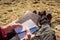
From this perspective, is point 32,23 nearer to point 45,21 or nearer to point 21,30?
point 45,21

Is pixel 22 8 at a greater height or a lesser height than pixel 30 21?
lesser

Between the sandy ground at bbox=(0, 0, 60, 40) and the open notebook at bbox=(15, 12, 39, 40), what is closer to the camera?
the open notebook at bbox=(15, 12, 39, 40)

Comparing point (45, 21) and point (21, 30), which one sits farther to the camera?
point (45, 21)

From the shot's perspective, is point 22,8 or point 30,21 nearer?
point 30,21

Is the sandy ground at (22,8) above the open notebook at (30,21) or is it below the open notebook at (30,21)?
below

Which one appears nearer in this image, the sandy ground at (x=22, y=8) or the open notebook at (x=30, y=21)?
the open notebook at (x=30, y=21)

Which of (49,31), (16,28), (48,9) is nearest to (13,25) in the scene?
(16,28)

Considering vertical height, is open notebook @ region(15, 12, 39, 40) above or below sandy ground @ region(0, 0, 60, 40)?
above

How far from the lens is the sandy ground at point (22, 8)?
2.87 metres

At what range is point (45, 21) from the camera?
2.35 meters

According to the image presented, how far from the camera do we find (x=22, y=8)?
3186mm

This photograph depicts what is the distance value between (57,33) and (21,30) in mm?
830

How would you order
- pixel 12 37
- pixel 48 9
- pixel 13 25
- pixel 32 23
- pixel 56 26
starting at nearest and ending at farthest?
pixel 13 25 → pixel 12 37 → pixel 32 23 → pixel 56 26 → pixel 48 9

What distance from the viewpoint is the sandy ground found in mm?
2871
